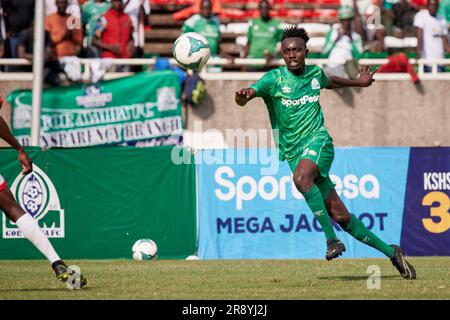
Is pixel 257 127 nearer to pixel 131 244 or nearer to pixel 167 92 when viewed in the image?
pixel 167 92

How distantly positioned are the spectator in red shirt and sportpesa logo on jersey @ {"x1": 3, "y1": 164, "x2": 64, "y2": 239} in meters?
4.33

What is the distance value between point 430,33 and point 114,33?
6485 millimetres

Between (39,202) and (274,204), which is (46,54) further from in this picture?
(274,204)

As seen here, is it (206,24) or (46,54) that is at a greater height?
(206,24)

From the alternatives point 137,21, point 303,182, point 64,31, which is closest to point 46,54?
point 64,31

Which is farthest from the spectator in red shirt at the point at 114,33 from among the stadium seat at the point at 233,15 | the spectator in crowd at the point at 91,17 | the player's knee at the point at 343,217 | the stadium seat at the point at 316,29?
the player's knee at the point at 343,217

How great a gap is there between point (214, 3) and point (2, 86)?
509cm

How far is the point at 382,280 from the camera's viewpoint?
12.1 m

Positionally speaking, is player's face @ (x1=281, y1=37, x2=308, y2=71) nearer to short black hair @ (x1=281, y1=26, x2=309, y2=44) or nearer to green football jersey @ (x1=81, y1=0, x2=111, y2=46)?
short black hair @ (x1=281, y1=26, x2=309, y2=44)

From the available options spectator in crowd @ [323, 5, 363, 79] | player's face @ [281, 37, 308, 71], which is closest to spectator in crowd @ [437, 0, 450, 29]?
spectator in crowd @ [323, 5, 363, 79]

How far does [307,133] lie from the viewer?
40.8ft

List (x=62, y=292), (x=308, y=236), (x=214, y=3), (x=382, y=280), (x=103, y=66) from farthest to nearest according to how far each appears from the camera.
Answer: (x=214, y=3), (x=103, y=66), (x=308, y=236), (x=382, y=280), (x=62, y=292)

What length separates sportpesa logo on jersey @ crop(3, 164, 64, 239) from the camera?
699 inches
